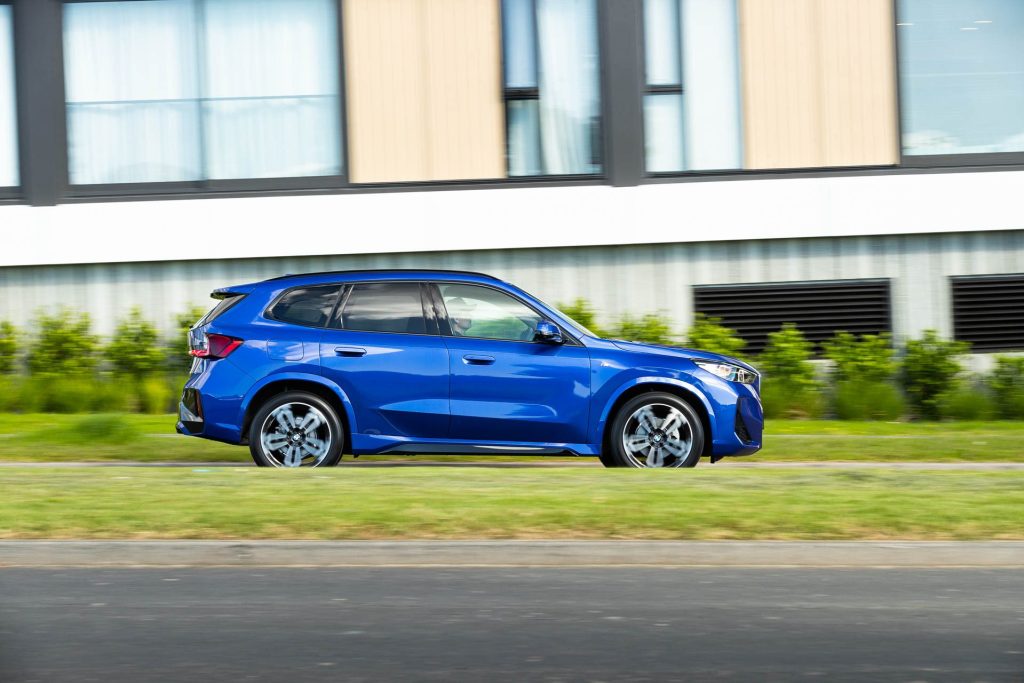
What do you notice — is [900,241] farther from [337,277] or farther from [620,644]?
[620,644]

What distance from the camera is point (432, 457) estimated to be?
13.9 metres

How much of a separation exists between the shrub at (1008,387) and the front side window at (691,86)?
410cm

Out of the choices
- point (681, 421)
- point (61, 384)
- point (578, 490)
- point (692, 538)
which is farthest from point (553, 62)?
point (692, 538)

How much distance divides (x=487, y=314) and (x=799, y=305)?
25.5ft

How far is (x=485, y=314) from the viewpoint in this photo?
11.7 metres

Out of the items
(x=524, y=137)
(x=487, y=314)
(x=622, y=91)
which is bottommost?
(x=487, y=314)

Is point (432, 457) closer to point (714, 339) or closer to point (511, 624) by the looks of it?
point (714, 339)

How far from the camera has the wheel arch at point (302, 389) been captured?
37.3ft

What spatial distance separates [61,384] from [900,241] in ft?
34.3

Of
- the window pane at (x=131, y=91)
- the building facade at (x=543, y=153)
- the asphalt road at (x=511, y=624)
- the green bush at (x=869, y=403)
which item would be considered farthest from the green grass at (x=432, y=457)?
the asphalt road at (x=511, y=624)

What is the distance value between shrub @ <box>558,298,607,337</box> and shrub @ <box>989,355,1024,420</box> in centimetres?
483

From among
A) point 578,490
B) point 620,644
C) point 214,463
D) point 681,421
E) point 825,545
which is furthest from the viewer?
point 214,463

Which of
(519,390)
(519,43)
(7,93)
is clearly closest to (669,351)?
(519,390)

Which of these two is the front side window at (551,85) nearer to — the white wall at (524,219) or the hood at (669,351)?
the white wall at (524,219)
